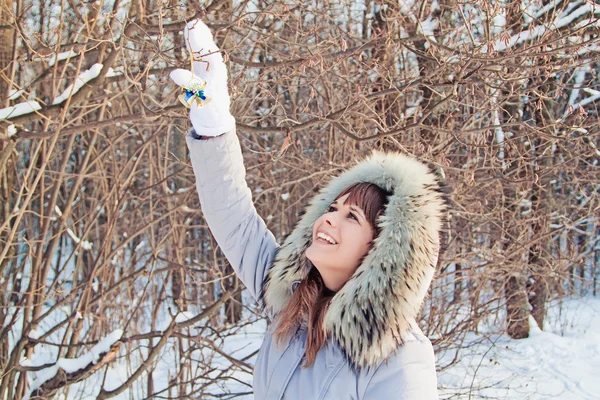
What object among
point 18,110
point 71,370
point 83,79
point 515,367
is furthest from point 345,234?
point 515,367

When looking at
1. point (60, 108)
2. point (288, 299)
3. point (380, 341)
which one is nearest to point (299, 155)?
point (60, 108)

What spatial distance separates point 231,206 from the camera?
5.87 feet

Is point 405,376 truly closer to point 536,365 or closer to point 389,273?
point 389,273

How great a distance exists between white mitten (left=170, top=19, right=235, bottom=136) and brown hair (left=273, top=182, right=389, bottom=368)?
0.43m

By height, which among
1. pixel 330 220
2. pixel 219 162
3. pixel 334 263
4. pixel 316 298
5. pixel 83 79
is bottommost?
pixel 316 298

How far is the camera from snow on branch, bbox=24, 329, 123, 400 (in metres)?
3.37

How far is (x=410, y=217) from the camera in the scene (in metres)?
1.64

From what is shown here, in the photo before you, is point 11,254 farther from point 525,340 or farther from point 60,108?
point 525,340

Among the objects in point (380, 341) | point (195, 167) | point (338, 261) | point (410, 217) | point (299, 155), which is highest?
point (299, 155)

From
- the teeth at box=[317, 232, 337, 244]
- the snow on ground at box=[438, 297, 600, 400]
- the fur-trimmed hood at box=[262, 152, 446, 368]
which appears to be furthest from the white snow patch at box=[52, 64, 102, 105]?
the snow on ground at box=[438, 297, 600, 400]

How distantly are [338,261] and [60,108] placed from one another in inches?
73.0

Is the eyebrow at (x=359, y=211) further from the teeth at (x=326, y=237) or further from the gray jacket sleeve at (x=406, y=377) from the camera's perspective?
the gray jacket sleeve at (x=406, y=377)

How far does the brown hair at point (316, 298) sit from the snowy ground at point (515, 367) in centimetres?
305

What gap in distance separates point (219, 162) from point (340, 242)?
421mm
